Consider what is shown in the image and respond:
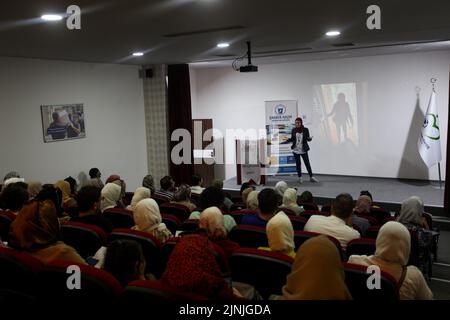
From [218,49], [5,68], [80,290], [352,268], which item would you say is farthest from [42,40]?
[352,268]

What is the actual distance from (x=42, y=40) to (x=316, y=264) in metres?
4.82

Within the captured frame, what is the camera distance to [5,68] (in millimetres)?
6652

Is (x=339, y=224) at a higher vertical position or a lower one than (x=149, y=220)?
lower

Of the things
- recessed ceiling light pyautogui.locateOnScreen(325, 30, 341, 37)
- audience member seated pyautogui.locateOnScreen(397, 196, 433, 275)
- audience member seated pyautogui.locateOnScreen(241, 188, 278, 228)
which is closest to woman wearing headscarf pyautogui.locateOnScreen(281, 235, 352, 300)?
audience member seated pyautogui.locateOnScreen(241, 188, 278, 228)

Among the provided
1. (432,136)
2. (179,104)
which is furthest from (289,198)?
(179,104)

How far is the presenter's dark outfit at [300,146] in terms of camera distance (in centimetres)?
949

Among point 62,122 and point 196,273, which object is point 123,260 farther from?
point 62,122

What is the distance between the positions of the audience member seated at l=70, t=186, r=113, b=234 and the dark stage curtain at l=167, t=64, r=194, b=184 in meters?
5.90

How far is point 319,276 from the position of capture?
191 cm

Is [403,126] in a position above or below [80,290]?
above

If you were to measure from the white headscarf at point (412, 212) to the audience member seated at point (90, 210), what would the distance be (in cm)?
296

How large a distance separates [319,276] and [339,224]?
5.62ft
